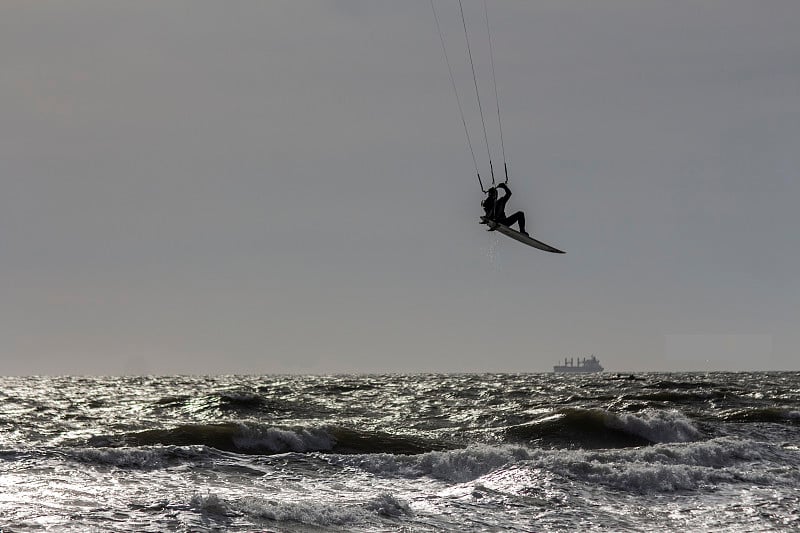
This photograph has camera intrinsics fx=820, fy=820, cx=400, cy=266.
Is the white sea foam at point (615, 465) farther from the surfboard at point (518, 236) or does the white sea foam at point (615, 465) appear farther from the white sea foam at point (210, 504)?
the surfboard at point (518, 236)

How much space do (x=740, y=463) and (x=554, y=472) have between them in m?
4.74

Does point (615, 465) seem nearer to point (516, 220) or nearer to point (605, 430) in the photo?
point (516, 220)

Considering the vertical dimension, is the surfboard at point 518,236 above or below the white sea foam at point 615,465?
above

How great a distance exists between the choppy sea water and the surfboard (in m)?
5.38

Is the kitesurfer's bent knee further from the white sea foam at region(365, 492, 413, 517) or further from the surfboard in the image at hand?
the white sea foam at region(365, 492, 413, 517)

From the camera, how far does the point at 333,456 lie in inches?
720

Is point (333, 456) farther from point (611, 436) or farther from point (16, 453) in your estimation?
point (611, 436)

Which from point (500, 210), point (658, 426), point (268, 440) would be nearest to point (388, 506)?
point (268, 440)

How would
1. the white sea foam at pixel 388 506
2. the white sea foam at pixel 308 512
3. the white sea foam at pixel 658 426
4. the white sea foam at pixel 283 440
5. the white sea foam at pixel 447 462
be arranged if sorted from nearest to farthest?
the white sea foam at pixel 308 512, the white sea foam at pixel 388 506, the white sea foam at pixel 447 462, the white sea foam at pixel 283 440, the white sea foam at pixel 658 426

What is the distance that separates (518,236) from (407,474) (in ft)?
27.2

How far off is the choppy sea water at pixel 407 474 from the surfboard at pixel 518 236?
538 centimetres

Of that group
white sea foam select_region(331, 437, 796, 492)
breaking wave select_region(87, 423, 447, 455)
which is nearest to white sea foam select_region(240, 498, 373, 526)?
white sea foam select_region(331, 437, 796, 492)

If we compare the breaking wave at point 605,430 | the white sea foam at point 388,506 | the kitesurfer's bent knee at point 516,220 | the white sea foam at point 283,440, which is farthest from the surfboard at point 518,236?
the white sea foam at point 388,506

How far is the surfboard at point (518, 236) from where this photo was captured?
21.6 m
